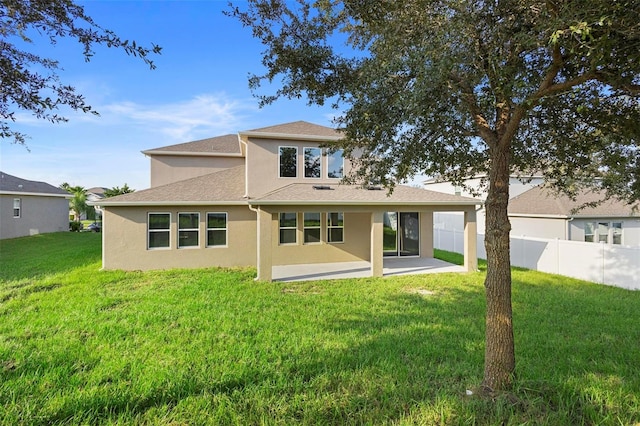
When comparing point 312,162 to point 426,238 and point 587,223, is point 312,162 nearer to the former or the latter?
point 426,238

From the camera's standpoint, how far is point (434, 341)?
5301 mm

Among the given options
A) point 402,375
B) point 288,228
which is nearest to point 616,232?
point 288,228

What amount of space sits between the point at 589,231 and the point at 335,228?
12.8 metres

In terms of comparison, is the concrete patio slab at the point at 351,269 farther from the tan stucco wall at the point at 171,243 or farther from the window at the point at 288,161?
the window at the point at 288,161

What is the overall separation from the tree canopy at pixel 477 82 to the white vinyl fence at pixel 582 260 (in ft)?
17.7

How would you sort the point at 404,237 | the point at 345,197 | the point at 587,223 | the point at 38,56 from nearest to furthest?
the point at 38,56 < the point at 345,197 < the point at 404,237 < the point at 587,223

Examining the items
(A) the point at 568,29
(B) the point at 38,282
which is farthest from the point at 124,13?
(B) the point at 38,282

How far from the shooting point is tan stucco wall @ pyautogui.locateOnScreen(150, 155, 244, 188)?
15.0 m

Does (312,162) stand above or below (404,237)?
above

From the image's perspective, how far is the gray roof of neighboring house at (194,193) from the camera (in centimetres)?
1159

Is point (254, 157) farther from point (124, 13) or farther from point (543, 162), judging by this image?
point (543, 162)

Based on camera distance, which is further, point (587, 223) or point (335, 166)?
point (587, 223)

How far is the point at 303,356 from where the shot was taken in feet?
15.5

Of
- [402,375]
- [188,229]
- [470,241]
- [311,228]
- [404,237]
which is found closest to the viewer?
[402,375]
